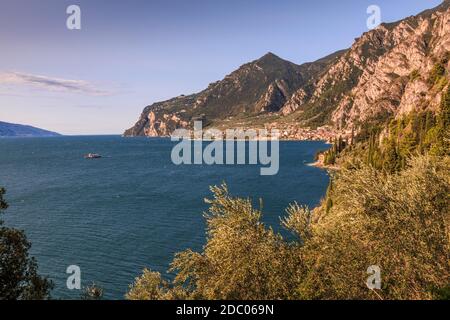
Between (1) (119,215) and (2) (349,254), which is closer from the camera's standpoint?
(2) (349,254)

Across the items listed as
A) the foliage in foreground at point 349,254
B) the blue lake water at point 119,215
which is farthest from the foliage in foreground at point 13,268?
the blue lake water at point 119,215

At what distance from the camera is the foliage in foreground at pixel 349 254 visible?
26.3 meters

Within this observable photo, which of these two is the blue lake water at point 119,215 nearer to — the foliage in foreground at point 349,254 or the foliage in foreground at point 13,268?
the foliage in foreground at point 13,268

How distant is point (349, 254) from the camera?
A: 94.0ft

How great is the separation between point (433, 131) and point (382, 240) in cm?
9029

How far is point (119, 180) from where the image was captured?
190 meters

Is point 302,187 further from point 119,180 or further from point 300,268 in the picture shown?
point 300,268

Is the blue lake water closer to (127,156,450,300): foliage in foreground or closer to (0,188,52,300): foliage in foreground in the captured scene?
(0,188,52,300): foliage in foreground

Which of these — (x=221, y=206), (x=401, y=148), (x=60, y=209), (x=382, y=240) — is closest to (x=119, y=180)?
(x=60, y=209)

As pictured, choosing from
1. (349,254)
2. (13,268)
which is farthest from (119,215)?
(349,254)

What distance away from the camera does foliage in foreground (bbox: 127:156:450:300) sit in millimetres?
26312

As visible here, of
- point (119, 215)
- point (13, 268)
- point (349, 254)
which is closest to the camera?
point (349, 254)

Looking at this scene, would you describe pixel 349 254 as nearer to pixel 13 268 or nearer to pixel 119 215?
pixel 13 268

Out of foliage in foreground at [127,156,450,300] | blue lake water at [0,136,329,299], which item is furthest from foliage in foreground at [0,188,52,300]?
blue lake water at [0,136,329,299]
